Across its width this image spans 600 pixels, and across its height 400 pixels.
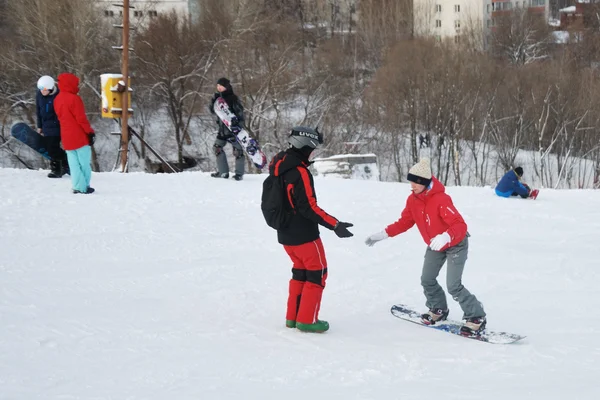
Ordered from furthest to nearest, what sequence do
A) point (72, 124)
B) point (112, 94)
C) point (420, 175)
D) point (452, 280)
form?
point (112, 94) < point (72, 124) < point (452, 280) < point (420, 175)

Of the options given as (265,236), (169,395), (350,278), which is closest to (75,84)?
(265,236)

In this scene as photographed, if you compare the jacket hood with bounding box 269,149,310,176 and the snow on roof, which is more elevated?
the snow on roof

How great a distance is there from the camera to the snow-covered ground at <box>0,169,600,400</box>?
4285 mm

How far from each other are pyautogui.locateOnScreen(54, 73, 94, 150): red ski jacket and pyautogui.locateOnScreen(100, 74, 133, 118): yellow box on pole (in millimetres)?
6755

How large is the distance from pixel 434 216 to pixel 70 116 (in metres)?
5.88

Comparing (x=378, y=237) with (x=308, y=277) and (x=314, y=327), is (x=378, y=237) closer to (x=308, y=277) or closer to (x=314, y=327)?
(x=308, y=277)

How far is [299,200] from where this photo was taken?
5035 millimetres

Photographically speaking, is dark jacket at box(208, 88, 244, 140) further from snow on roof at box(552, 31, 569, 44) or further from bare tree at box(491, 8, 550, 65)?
snow on roof at box(552, 31, 569, 44)

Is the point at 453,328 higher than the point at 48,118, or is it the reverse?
the point at 48,118

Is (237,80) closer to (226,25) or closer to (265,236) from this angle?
(226,25)

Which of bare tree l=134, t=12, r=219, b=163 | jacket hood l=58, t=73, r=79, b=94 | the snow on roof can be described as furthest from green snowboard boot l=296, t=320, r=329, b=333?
the snow on roof

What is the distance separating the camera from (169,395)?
394 centimetres

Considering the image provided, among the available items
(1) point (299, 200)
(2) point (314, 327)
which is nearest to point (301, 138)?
(1) point (299, 200)

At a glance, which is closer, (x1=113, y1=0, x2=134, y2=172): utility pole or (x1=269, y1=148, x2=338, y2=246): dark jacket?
(x1=269, y1=148, x2=338, y2=246): dark jacket
